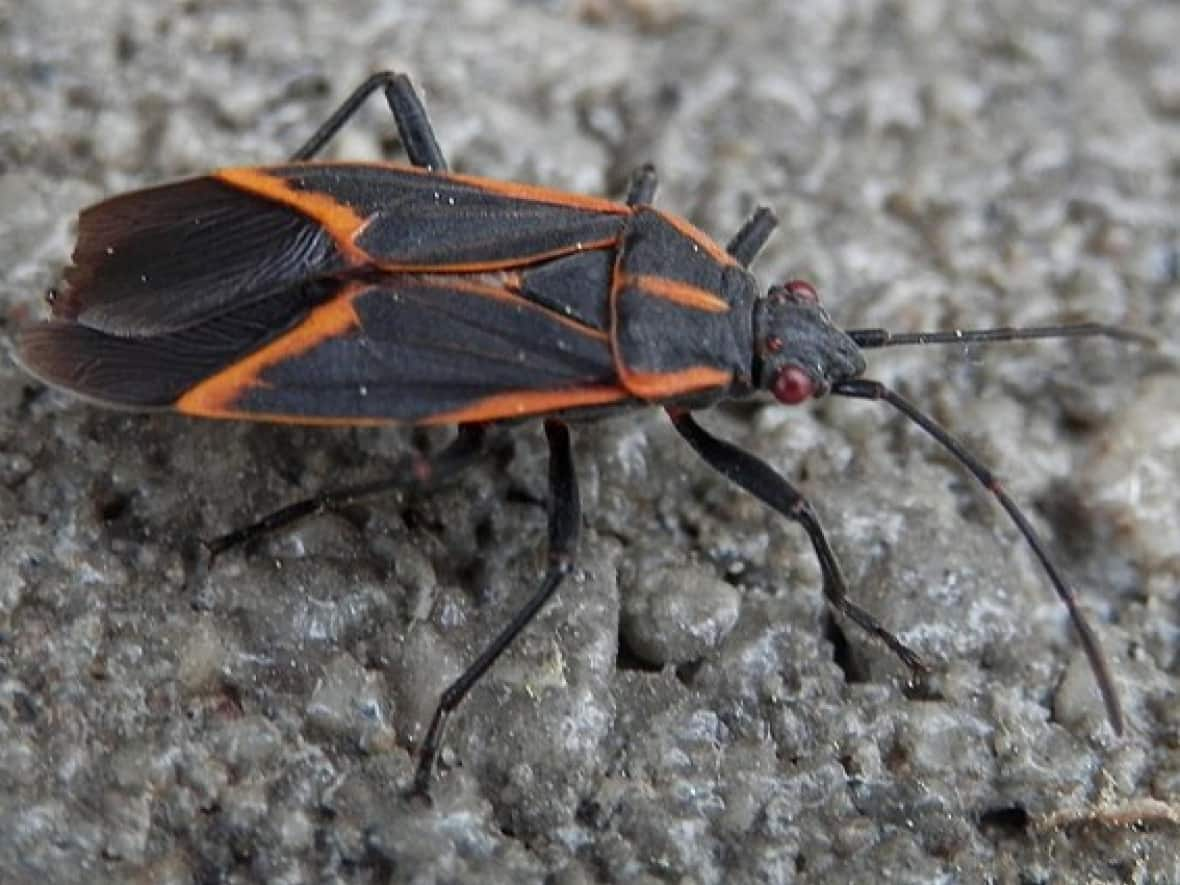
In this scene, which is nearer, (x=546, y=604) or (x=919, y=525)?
(x=546, y=604)

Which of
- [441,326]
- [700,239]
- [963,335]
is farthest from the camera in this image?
[700,239]

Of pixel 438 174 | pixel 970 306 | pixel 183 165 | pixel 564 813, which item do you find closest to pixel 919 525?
pixel 970 306

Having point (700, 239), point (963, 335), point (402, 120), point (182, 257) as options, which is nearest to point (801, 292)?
point (700, 239)

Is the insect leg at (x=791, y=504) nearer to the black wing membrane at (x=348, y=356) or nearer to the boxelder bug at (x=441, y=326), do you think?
the boxelder bug at (x=441, y=326)

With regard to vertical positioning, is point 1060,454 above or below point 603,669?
above

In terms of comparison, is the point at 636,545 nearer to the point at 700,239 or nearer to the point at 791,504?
the point at 791,504

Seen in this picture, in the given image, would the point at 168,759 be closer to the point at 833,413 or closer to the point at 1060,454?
the point at 833,413

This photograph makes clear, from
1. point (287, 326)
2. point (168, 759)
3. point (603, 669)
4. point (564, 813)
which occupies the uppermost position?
point (287, 326)
